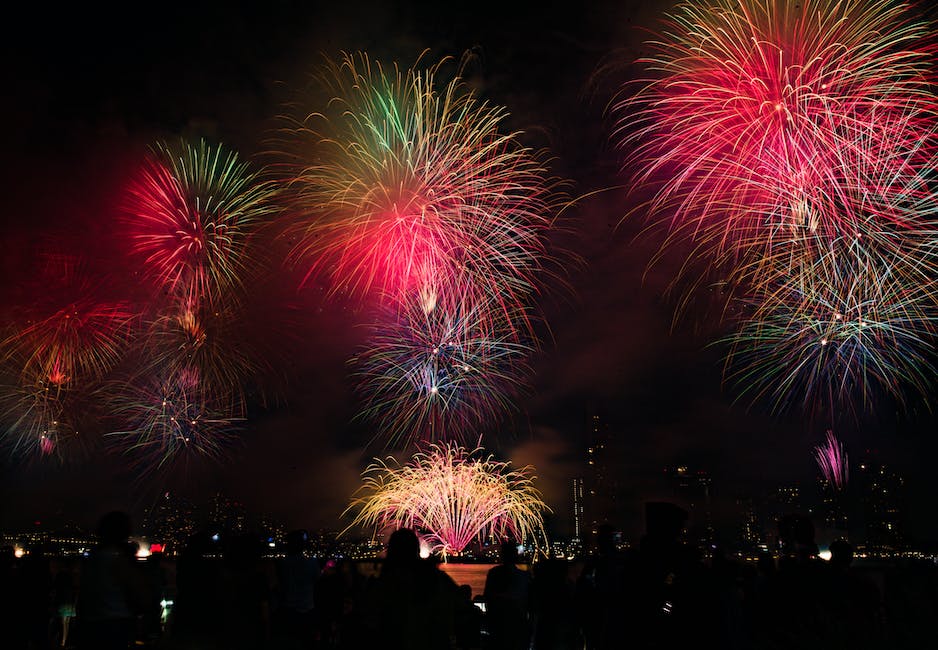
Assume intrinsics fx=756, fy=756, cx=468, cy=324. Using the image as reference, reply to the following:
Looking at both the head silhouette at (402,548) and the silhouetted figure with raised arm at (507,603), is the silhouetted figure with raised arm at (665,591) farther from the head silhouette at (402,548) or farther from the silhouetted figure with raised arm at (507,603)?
the silhouetted figure with raised arm at (507,603)

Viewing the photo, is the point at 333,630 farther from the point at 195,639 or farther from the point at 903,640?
the point at 903,640

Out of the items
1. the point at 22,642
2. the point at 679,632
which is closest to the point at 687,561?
the point at 679,632

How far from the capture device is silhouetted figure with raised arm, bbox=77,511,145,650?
6.63m

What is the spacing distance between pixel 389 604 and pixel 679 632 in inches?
79.7

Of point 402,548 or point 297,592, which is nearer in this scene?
point 402,548

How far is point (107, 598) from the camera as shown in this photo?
6656 millimetres

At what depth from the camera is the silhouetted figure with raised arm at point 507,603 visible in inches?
376

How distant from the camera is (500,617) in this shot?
9539mm

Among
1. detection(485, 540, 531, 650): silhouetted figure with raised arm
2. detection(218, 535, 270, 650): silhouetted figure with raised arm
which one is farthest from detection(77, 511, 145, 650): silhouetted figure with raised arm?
detection(485, 540, 531, 650): silhouetted figure with raised arm

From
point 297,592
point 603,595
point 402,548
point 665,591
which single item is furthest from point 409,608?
point 297,592

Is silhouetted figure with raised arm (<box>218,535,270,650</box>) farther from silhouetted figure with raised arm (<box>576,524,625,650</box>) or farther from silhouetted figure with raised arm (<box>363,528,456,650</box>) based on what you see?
silhouetted figure with raised arm (<box>576,524,625,650</box>)

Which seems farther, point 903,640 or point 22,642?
point 22,642

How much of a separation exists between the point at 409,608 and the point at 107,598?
3033 mm

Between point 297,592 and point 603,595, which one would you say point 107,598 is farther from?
point 603,595
